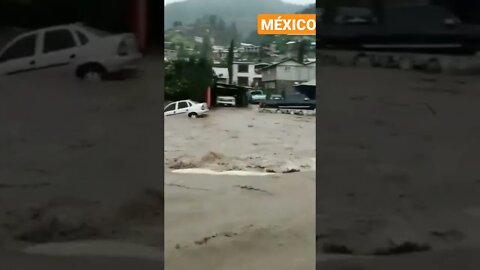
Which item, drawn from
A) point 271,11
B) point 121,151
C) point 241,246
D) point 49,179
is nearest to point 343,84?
point 271,11

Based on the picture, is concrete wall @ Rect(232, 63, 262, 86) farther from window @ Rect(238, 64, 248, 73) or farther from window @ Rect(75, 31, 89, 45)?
window @ Rect(75, 31, 89, 45)

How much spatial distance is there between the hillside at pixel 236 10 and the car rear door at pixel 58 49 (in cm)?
35

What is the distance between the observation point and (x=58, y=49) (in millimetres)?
1630

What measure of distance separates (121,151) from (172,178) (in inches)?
8.2

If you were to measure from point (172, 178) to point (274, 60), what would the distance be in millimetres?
569

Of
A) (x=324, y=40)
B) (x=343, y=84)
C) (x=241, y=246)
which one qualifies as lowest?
(x=241, y=246)

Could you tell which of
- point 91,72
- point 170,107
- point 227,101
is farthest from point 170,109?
point 91,72

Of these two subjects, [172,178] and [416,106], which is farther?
[172,178]

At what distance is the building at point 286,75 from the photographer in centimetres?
162

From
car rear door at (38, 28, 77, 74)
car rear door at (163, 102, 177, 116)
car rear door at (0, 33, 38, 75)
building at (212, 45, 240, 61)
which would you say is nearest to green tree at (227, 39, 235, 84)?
building at (212, 45, 240, 61)

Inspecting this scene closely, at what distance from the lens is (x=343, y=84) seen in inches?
63.0

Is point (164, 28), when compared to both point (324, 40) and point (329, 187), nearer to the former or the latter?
point (324, 40)

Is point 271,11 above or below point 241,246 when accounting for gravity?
above

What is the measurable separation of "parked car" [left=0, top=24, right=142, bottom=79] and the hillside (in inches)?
7.1
